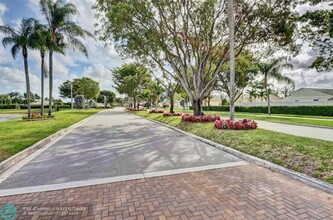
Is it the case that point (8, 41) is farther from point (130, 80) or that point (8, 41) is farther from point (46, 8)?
point (130, 80)

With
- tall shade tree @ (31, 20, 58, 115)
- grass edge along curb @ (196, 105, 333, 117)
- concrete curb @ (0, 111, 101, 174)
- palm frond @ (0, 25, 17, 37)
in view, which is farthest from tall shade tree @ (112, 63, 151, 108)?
concrete curb @ (0, 111, 101, 174)

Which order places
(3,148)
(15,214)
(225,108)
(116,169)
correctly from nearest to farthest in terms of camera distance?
(15,214) < (116,169) < (3,148) < (225,108)

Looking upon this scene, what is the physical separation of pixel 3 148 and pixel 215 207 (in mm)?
7129

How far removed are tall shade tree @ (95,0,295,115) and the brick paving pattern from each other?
9.83m

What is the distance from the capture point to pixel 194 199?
3.48 metres

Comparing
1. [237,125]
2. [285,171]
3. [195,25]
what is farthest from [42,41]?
[285,171]

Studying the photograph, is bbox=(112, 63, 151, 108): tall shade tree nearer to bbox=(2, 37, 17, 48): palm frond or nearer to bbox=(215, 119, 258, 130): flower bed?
bbox=(2, 37, 17, 48): palm frond

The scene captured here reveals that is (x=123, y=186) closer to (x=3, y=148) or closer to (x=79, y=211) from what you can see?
(x=79, y=211)

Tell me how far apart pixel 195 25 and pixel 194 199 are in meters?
12.5

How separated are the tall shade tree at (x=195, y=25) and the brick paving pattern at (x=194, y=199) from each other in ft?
32.2

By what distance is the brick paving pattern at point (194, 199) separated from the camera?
9.97 feet

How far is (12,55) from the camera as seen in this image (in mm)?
16234

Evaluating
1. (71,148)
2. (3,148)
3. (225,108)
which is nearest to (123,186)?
(71,148)

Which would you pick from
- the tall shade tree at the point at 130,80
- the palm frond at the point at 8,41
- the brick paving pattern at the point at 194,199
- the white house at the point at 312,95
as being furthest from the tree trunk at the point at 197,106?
Answer: the white house at the point at 312,95
